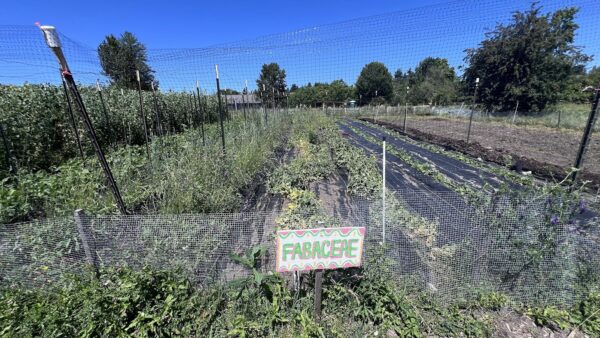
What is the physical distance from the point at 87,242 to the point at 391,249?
2.73 metres

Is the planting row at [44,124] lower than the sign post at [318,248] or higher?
higher

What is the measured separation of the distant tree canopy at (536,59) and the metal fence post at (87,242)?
3556 centimetres

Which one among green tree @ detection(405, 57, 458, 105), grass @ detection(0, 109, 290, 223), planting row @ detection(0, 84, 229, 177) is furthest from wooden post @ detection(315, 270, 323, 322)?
green tree @ detection(405, 57, 458, 105)

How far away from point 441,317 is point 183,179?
334cm

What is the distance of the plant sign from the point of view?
5.87ft

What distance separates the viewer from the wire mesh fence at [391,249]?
212cm

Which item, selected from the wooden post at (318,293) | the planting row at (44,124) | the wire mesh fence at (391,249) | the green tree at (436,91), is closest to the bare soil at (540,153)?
the wire mesh fence at (391,249)

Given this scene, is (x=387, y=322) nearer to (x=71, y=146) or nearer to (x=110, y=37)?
(x=71, y=146)

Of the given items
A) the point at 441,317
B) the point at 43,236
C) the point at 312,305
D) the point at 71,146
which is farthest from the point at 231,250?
the point at 71,146

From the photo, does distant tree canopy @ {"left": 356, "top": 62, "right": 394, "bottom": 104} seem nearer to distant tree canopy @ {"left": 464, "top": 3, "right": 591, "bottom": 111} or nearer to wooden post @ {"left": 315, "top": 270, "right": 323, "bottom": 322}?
distant tree canopy @ {"left": 464, "top": 3, "right": 591, "bottom": 111}

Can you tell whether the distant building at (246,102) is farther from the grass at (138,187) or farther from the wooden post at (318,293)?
the wooden post at (318,293)

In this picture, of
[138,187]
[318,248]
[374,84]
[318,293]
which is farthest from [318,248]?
[374,84]

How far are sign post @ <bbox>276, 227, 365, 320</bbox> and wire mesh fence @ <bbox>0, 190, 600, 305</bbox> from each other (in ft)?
1.19

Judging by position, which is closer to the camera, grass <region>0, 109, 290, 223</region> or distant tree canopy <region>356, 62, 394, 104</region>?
grass <region>0, 109, 290, 223</region>
